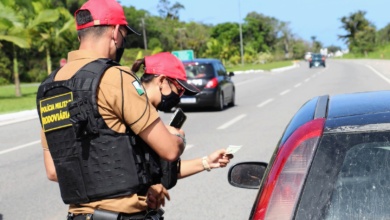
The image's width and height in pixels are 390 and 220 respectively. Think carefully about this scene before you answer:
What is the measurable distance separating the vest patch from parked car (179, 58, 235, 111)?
14493 mm

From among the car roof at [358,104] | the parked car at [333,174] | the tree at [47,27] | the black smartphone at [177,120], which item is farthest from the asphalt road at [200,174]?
the tree at [47,27]

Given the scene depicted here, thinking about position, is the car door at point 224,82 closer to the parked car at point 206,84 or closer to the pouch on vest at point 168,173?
the parked car at point 206,84

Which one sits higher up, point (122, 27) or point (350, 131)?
point (122, 27)

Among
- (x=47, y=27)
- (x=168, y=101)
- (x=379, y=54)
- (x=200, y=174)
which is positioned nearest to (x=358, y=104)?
(x=168, y=101)

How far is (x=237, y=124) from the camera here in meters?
14.2

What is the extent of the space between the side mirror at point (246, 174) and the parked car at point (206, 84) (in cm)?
1391

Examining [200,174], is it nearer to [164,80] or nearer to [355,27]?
[164,80]

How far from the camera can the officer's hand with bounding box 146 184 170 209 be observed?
286cm

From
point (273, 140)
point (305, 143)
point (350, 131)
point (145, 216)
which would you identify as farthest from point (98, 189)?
point (273, 140)

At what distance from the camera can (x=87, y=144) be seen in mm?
2650

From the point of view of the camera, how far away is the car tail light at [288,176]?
2273 mm

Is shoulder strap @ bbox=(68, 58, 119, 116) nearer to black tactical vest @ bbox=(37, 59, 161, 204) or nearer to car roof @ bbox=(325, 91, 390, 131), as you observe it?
black tactical vest @ bbox=(37, 59, 161, 204)

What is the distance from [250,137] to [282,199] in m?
9.51

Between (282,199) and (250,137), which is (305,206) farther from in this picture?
(250,137)
